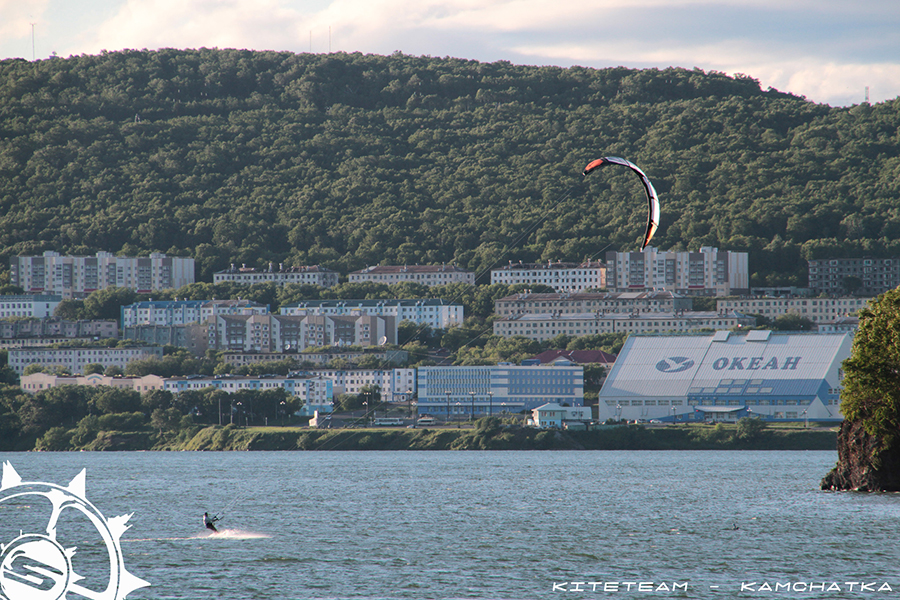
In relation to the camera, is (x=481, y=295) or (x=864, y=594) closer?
(x=864, y=594)

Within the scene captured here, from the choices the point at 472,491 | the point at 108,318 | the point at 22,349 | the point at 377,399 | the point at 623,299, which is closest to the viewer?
the point at 472,491

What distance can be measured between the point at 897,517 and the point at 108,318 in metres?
133

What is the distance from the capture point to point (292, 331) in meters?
145

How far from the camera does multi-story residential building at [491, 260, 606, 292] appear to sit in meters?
162

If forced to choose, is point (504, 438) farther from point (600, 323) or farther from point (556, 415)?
point (600, 323)

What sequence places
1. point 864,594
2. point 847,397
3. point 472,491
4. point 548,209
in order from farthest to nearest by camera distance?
point 548,209
point 472,491
point 847,397
point 864,594

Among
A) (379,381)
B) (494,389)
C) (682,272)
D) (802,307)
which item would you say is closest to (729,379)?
(494,389)

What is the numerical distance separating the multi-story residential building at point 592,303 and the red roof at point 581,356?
25493 mm

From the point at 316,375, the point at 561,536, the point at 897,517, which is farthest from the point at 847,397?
the point at 316,375

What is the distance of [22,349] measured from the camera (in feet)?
452

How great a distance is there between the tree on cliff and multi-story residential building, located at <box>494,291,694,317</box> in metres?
98.6

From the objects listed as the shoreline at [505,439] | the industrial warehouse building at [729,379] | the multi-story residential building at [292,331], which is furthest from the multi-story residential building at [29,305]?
the industrial warehouse building at [729,379]

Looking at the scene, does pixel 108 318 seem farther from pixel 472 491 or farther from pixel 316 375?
pixel 472 491

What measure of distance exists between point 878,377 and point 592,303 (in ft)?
341
